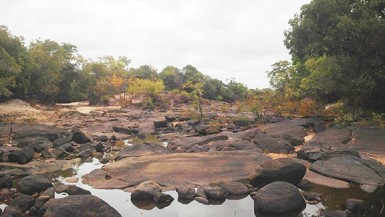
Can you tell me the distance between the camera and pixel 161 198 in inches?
387

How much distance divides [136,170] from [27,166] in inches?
194

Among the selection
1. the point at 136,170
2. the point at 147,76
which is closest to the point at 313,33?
the point at 136,170

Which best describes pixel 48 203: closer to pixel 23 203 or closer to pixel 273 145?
pixel 23 203

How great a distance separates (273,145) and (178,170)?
6.49 meters

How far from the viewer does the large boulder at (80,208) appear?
25.4 feet

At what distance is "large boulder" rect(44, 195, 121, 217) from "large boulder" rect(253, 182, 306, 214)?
3.89 meters

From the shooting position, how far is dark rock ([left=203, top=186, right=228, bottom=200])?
32.9ft

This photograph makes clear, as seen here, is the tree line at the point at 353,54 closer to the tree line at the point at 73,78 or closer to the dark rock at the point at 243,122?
the dark rock at the point at 243,122

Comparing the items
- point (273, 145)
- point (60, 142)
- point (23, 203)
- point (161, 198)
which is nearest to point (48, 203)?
point (23, 203)

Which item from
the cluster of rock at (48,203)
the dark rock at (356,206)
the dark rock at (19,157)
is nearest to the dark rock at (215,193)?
the cluster of rock at (48,203)

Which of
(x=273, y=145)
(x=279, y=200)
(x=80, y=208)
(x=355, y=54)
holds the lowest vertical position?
(x=279, y=200)

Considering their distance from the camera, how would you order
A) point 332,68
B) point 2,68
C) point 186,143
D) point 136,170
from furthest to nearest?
point 2,68 → point 332,68 → point 186,143 → point 136,170

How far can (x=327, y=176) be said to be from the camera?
39.6ft

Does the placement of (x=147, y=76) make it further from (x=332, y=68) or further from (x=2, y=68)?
(x=332, y=68)
